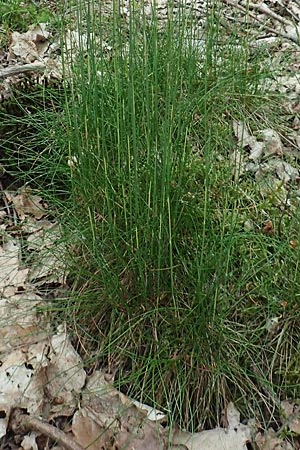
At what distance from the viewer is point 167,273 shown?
5.51ft

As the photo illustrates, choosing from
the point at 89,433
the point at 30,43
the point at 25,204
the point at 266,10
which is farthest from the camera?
the point at 266,10

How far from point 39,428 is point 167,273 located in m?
0.54

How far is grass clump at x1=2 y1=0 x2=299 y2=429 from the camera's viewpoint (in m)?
1.59

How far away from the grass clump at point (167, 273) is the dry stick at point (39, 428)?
21 cm

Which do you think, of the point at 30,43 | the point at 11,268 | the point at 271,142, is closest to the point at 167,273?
the point at 11,268

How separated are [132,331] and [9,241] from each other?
0.64 meters

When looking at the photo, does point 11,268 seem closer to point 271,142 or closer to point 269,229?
point 269,229

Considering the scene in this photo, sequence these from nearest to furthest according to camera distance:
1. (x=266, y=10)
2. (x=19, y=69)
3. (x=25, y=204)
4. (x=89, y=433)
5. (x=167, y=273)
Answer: (x=89, y=433) → (x=167, y=273) → (x=25, y=204) → (x=19, y=69) → (x=266, y=10)

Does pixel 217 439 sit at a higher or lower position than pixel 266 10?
lower

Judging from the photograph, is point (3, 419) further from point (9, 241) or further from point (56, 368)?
point (9, 241)

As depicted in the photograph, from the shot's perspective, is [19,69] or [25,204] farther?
[19,69]

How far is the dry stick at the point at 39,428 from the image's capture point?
152 centimetres

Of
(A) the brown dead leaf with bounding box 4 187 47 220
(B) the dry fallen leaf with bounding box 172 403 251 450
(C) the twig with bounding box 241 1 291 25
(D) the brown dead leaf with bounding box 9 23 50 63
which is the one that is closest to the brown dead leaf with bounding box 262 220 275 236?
(B) the dry fallen leaf with bounding box 172 403 251 450

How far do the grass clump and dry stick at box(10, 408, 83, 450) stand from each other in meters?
0.21
